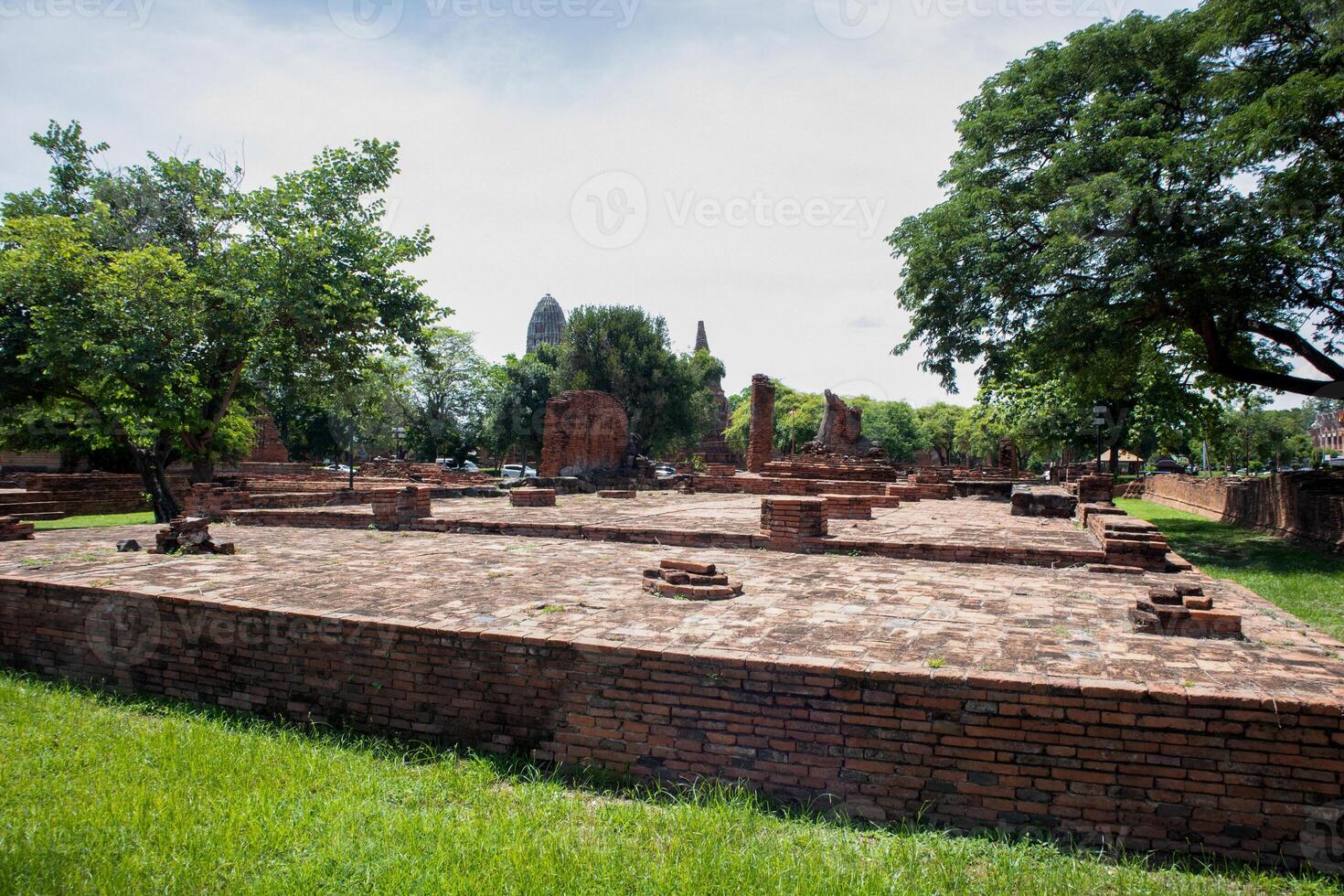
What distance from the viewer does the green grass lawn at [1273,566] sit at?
721 cm

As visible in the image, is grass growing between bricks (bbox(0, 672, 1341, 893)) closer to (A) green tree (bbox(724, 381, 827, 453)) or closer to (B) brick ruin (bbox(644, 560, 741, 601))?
(B) brick ruin (bbox(644, 560, 741, 601))

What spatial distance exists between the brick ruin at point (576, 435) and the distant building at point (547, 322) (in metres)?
51.9

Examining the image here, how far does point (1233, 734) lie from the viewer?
2973 millimetres

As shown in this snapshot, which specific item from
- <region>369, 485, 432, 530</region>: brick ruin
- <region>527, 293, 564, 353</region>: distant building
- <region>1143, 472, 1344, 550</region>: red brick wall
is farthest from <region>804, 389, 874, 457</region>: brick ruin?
<region>527, 293, 564, 353</region>: distant building

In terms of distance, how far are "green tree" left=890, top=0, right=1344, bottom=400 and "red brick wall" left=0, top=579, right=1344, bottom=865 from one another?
28.8 ft

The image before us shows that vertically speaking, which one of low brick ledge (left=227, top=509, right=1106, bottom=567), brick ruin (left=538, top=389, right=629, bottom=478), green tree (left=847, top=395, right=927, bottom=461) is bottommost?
low brick ledge (left=227, top=509, right=1106, bottom=567)

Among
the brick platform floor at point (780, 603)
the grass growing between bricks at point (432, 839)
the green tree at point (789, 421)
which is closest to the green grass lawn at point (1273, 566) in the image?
the brick platform floor at point (780, 603)

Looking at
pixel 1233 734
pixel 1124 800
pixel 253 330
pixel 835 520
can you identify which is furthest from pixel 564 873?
pixel 253 330

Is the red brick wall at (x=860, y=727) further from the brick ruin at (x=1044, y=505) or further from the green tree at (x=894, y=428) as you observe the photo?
the green tree at (x=894, y=428)

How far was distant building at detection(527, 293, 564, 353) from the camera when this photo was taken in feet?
237

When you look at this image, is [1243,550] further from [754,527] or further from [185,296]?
[185,296]

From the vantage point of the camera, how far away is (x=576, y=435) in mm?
20188

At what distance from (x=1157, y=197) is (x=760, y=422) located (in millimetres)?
15740

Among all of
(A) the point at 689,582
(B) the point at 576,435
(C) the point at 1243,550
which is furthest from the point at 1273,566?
(B) the point at 576,435
